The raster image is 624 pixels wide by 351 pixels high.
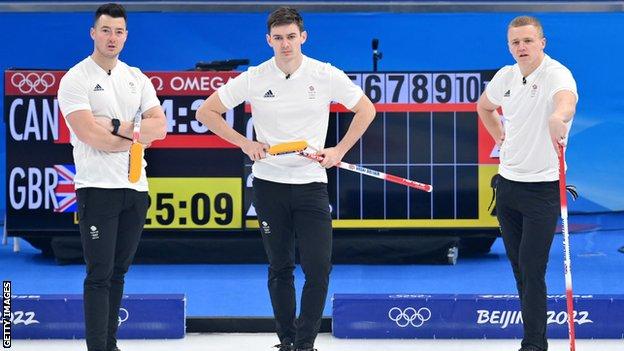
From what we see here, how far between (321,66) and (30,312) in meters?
1.85

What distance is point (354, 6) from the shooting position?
9477 millimetres

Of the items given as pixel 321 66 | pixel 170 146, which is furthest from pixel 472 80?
pixel 321 66

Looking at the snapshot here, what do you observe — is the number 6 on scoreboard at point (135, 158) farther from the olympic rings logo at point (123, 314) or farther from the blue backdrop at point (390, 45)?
the blue backdrop at point (390, 45)

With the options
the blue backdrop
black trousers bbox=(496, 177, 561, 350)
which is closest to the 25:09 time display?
the blue backdrop

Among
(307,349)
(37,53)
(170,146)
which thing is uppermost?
(37,53)

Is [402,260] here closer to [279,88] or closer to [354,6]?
[354,6]

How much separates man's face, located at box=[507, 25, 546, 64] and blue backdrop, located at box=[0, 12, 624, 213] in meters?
4.32

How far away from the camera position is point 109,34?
4.96 metres

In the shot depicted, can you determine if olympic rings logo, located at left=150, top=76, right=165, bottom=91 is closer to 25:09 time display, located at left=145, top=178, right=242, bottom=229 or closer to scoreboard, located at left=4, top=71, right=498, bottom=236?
scoreboard, located at left=4, top=71, right=498, bottom=236

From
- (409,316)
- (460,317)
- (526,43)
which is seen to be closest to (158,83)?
(409,316)

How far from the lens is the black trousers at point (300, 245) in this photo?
5203mm

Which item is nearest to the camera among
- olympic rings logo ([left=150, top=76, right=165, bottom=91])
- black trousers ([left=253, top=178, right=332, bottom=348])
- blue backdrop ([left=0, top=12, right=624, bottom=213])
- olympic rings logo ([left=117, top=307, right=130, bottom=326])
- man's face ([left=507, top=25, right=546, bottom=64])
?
man's face ([left=507, top=25, right=546, bottom=64])

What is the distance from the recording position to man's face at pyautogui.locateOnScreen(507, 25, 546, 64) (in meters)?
5.05

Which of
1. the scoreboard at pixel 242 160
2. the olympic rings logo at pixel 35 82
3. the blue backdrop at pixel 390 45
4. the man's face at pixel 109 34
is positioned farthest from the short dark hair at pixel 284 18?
the blue backdrop at pixel 390 45
